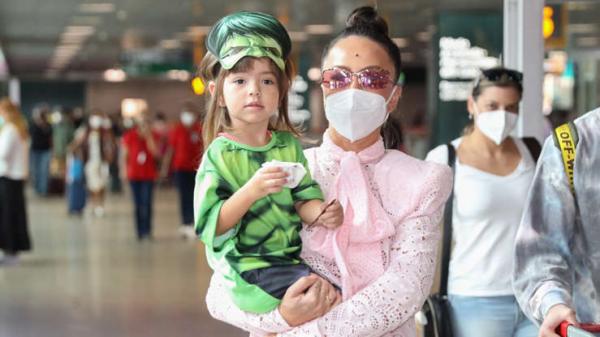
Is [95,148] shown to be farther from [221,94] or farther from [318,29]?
[221,94]

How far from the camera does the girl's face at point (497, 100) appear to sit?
16.0 ft

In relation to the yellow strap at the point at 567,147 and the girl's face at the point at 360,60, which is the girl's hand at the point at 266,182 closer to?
the girl's face at the point at 360,60

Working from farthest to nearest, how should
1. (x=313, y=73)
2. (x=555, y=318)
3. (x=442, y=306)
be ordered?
1. (x=313, y=73)
2. (x=442, y=306)
3. (x=555, y=318)

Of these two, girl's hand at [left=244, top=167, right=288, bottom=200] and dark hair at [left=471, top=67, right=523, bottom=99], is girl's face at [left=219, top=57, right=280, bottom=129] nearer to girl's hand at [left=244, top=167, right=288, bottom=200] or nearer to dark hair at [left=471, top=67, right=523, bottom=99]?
girl's hand at [left=244, top=167, right=288, bottom=200]

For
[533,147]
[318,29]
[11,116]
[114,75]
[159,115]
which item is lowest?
[114,75]

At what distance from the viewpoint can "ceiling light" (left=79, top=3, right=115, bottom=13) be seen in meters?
19.6

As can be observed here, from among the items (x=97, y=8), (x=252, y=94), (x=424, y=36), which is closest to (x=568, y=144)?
(x=252, y=94)

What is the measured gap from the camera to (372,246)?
259 cm

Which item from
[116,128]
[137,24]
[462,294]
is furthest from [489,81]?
[116,128]

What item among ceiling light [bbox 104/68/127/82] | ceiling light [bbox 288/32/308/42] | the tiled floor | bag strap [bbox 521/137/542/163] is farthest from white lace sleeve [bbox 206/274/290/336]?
ceiling light [bbox 104/68/127/82]

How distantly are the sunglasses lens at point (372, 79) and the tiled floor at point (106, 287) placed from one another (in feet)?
19.3

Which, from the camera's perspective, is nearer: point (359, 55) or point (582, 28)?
point (359, 55)

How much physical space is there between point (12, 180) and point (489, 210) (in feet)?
29.5

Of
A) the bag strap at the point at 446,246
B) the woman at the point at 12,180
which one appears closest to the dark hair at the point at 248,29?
the bag strap at the point at 446,246
